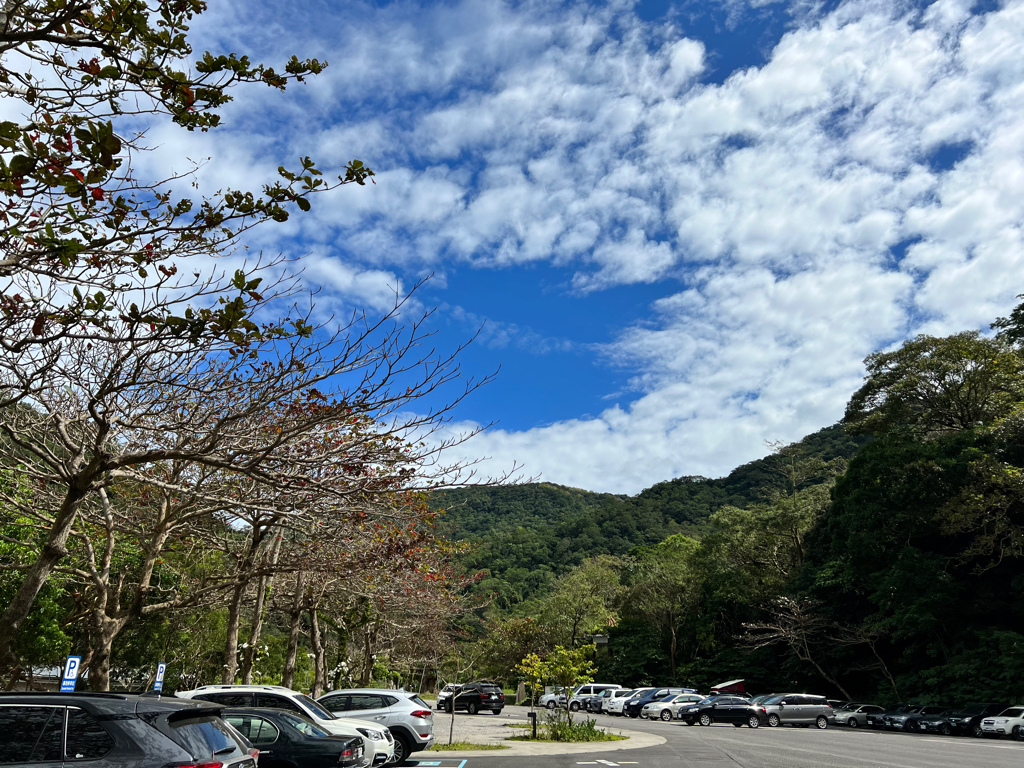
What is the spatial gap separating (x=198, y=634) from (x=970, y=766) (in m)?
24.6

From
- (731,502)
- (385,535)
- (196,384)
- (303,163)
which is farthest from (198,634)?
(731,502)

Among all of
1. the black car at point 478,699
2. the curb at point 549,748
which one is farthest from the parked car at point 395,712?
the black car at point 478,699

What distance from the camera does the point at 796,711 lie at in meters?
29.8

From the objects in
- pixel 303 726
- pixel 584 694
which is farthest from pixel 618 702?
pixel 303 726

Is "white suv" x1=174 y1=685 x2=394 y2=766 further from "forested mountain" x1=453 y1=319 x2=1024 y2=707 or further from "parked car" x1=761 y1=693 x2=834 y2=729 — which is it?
"parked car" x1=761 y1=693 x2=834 y2=729

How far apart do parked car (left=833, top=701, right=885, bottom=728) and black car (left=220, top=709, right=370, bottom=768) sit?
30.0 meters

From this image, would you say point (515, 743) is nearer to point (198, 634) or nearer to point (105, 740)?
point (198, 634)

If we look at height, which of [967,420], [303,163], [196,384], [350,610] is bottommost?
[350,610]

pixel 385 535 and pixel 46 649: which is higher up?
pixel 385 535

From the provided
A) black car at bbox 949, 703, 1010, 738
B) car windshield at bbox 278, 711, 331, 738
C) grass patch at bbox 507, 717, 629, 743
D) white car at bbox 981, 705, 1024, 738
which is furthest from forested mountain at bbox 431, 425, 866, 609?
car windshield at bbox 278, 711, 331, 738

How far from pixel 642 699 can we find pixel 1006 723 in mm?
17757

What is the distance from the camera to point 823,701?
31.1 meters

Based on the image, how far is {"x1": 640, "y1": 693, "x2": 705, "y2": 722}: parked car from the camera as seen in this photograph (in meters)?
35.4

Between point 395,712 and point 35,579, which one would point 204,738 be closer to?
point 35,579
